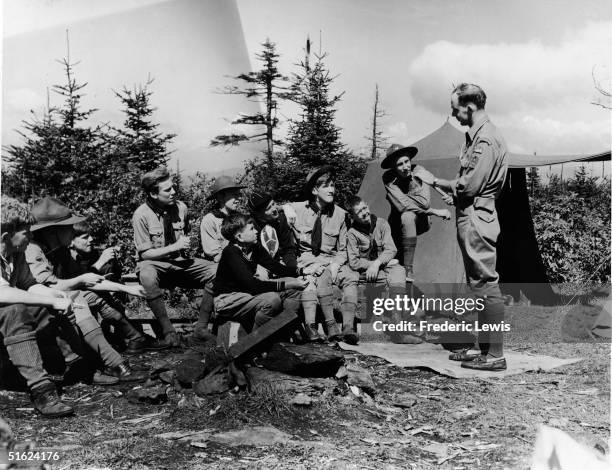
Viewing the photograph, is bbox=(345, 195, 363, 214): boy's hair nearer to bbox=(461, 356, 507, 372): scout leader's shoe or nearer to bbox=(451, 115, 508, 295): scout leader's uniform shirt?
bbox=(451, 115, 508, 295): scout leader's uniform shirt

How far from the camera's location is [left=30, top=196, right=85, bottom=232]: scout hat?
14.5ft

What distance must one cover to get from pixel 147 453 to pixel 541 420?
2.40 m

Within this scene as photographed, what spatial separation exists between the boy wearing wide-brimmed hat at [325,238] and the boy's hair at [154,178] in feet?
4.43

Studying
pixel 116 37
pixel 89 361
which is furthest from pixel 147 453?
pixel 116 37

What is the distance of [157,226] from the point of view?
541 centimetres

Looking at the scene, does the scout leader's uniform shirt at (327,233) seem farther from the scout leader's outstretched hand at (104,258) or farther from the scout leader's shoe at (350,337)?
the scout leader's outstretched hand at (104,258)

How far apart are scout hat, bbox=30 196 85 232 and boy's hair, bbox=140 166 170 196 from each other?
912mm

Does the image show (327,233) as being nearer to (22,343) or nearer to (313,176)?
(313,176)

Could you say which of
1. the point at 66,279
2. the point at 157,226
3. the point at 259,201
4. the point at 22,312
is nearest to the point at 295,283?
the point at 259,201

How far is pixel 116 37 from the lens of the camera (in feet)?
16.7

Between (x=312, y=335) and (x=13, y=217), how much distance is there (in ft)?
8.02

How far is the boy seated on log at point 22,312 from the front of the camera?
150 inches

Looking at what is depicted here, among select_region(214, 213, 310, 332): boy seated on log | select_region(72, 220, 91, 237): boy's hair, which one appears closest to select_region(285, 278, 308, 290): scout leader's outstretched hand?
select_region(214, 213, 310, 332): boy seated on log

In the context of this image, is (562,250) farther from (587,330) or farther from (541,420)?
(541,420)
